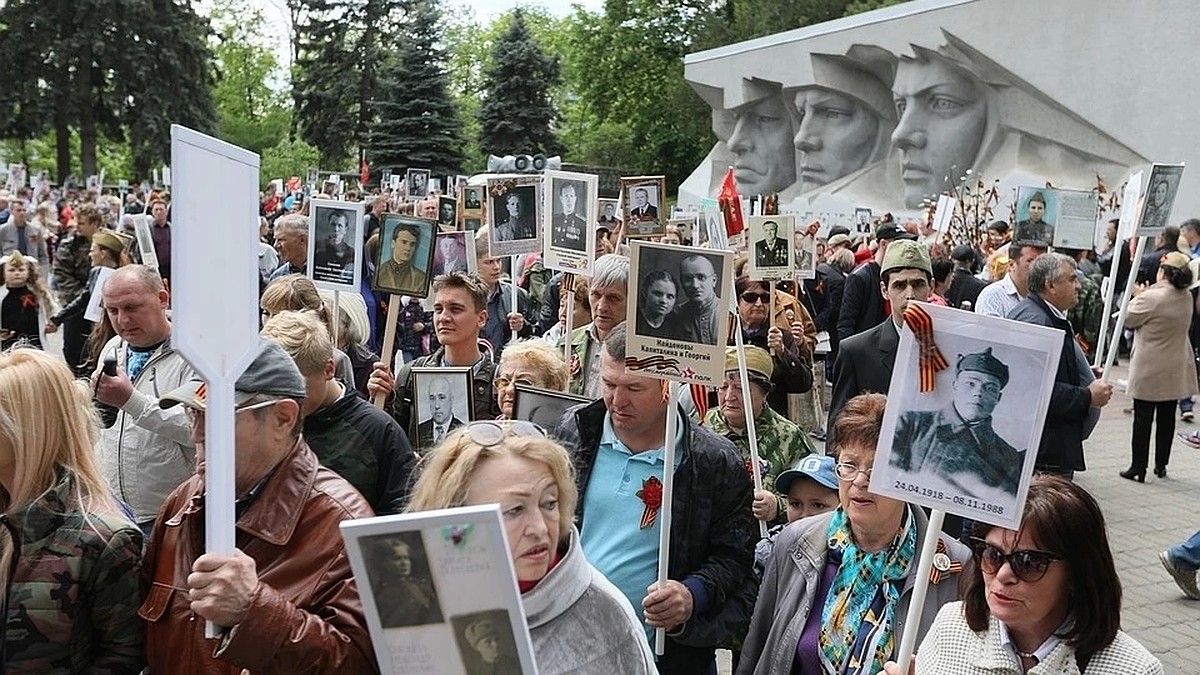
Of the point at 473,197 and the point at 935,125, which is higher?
the point at 935,125

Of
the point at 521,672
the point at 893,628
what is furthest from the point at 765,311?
the point at 521,672

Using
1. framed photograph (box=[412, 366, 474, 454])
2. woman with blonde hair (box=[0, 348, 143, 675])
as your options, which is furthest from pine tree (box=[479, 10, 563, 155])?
woman with blonde hair (box=[0, 348, 143, 675])

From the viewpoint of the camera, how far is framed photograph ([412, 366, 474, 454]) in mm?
5051

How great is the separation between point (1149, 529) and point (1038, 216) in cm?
681

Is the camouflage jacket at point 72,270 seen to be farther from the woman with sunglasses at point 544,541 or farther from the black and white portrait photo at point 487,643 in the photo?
the black and white portrait photo at point 487,643

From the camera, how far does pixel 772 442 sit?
16.1ft

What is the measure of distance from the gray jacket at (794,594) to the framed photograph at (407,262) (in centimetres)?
325

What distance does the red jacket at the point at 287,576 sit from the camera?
246 centimetres

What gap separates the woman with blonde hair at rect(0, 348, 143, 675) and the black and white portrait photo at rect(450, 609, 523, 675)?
4.40 ft

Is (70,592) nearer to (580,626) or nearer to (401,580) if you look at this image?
(580,626)

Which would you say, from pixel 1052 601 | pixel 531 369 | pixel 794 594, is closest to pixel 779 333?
pixel 531 369

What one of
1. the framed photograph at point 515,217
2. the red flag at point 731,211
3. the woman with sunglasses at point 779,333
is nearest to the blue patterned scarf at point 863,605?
the red flag at point 731,211

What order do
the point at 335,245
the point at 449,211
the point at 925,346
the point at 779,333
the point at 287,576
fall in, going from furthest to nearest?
the point at 449,211 < the point at 779,333 < the point at 335,245 < the point at 925,346 < the point at 287,576

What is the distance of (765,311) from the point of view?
7801 mm
